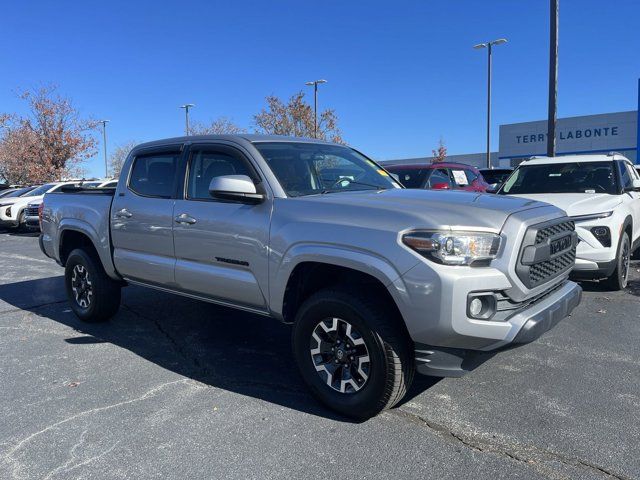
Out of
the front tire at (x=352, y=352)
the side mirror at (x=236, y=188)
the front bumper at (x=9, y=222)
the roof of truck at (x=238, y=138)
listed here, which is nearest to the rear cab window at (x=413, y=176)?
the roof of truck at (x=238, y=138)

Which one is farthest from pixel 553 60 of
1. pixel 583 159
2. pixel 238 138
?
pixel 238 138

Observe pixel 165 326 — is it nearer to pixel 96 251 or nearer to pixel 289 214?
pixel 96 251

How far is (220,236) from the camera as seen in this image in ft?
13.7

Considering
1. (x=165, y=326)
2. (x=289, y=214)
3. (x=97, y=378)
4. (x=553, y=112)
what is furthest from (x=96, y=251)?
(x=553, y=112)

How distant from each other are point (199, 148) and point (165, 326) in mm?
2201

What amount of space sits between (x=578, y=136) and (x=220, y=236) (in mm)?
37611

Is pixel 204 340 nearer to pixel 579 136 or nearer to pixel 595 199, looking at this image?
pixel 595 199

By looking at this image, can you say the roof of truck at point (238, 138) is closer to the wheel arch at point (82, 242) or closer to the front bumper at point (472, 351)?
the wheel arch at point (82, 242)

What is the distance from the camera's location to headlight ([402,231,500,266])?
10.2ft

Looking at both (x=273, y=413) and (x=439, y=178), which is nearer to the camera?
(x=273, y=413)

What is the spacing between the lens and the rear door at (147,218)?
4.74 m

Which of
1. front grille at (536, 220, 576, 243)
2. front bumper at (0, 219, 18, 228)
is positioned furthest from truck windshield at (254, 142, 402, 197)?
front bumper at (0, 219, 18, 228)

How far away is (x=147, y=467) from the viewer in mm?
3033

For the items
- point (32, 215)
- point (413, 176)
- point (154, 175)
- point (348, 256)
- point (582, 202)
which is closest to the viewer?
point (348, 256)
